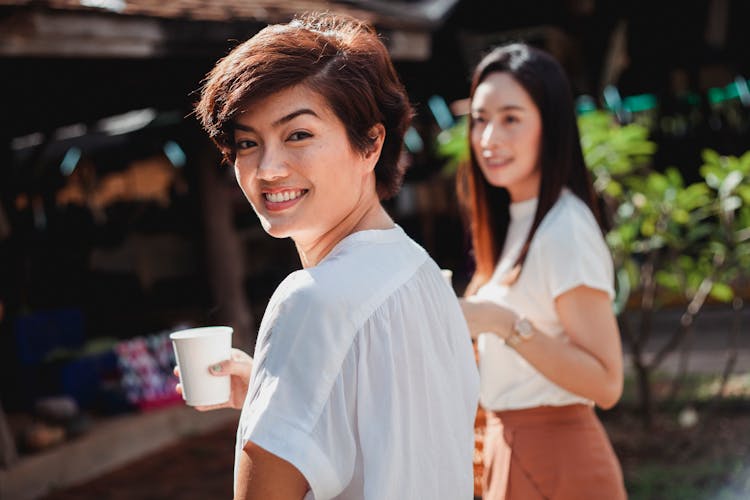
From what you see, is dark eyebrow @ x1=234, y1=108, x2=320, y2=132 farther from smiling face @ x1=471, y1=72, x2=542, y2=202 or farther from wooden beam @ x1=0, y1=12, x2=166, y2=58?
wooden beam @ x1=0, y1=12, x2=166, y2=58

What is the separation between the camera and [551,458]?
1.99 metres

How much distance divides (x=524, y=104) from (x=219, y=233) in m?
5.21

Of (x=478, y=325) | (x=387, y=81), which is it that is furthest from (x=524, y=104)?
(x=387, y=81)

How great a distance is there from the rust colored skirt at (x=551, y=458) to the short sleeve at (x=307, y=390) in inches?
40.9

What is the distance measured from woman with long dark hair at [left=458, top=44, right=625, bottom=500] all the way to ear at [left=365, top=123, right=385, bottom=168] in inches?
23.3

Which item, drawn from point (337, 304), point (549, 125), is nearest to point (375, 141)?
point (337, 304)

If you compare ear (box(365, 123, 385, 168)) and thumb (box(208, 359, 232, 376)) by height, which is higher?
ear (box(365, 123, 385, 168))

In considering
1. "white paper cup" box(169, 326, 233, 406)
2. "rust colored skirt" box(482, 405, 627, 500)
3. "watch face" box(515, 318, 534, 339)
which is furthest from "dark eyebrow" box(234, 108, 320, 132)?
"rust colored skirt" box(482, 405, 627, 500)

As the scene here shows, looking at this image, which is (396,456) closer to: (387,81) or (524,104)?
(387,81)

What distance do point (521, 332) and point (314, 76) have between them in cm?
93

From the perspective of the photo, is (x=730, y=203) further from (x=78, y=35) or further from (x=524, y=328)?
(x=78, y=35)

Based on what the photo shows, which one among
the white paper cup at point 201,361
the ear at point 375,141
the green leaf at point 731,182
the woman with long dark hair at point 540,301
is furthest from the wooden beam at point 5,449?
the green leaf at point 731,182

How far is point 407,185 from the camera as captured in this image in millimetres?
11094

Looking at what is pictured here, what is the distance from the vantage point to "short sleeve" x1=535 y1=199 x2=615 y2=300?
1932 mm
